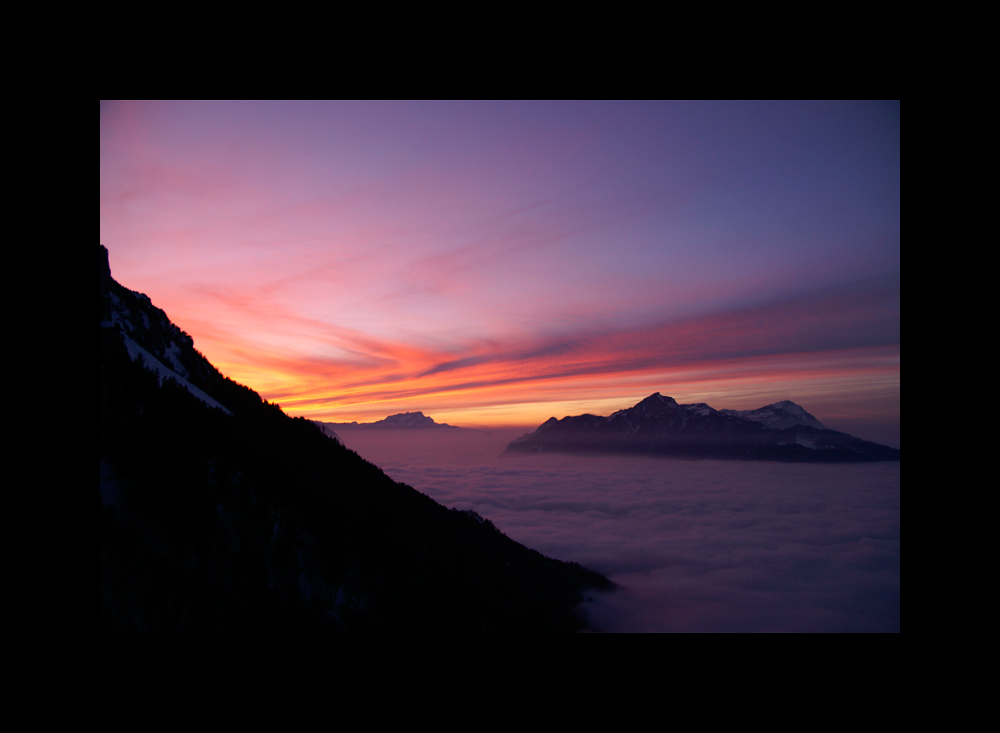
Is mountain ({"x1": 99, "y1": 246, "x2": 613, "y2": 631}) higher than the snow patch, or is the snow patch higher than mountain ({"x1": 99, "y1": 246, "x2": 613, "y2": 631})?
the snow patch

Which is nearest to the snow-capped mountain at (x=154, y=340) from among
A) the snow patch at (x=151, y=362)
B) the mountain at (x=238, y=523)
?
the snow patch at (x=151, y=362)

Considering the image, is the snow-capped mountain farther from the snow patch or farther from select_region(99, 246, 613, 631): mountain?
select_region(99, 246, 613, 631): mountain

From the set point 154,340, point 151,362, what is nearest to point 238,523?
point 151,362

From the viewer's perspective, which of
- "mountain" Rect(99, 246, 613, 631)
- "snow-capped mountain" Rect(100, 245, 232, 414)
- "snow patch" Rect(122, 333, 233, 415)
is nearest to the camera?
"mountain" Rect(99, 246, 613, 631)

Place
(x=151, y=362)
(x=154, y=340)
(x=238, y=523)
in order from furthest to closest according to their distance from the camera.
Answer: (x=154, y=340) → (x=151, y=362) → (x=238, y=523)

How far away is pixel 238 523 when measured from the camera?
12.1m

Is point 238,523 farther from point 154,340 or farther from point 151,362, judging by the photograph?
point 154,340

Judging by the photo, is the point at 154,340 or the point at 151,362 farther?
the point at 154,340

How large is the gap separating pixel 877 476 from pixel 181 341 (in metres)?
258

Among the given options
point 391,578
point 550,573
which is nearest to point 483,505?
point 550,573

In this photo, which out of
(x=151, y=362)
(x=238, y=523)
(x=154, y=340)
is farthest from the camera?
(x=154, y=340)

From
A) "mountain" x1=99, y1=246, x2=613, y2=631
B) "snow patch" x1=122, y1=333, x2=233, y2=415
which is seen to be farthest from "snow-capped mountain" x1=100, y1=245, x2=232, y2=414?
"mountain" x1=99, y1=246, x2=613, y2=631

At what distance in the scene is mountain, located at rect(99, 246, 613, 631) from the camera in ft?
32.4

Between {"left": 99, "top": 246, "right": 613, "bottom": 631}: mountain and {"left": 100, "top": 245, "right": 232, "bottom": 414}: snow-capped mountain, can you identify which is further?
{"left": 100, "top": 245, "right": 232, "bottom": 414}: snow-capped mountain
